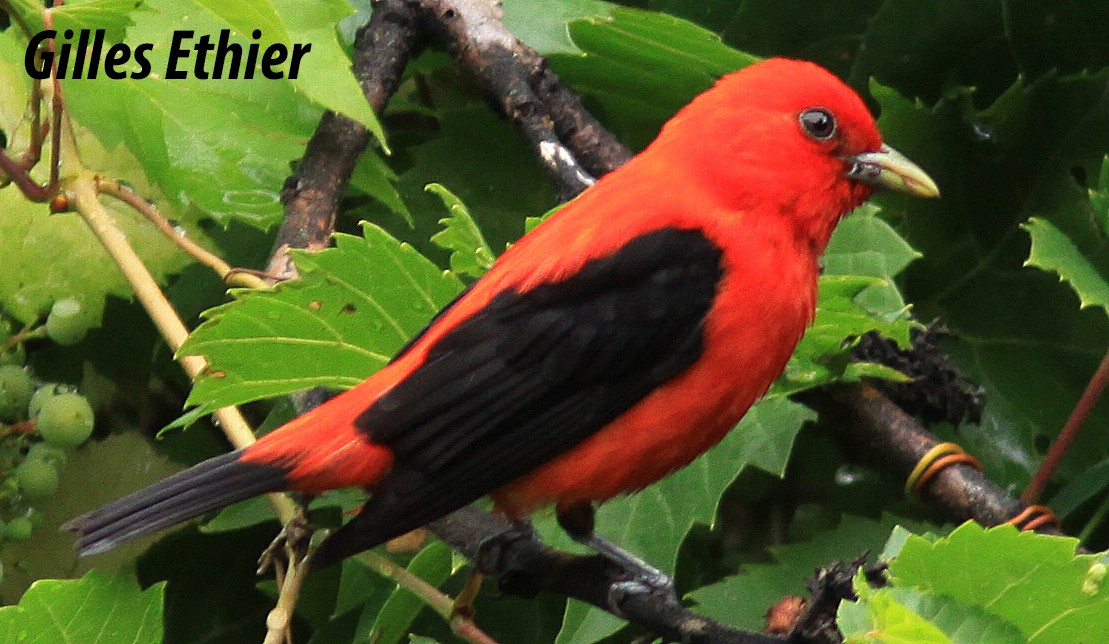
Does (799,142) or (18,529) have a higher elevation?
(799,142)

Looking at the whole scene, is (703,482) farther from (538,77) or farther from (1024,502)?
(538,77)

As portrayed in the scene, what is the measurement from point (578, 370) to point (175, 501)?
0.71 metres

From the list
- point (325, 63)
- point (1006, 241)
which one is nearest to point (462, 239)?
point (325, 63)

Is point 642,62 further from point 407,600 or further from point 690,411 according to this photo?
point 407,600

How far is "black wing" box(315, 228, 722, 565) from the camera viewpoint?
2301 mm

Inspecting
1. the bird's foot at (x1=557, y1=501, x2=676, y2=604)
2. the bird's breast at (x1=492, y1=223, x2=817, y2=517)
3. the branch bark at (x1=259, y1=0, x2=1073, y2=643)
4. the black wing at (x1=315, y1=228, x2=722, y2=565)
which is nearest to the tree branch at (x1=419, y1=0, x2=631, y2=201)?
the branch bark at (x1=259, y1=0, x2=1073, y2=643)

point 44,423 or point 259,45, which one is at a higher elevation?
point 259,45

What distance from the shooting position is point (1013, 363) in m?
3.14

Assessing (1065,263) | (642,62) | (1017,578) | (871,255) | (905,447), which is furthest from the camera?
(642,62)

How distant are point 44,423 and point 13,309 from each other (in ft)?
1.16

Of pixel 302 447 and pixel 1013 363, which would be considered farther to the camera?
pixel 1013 363

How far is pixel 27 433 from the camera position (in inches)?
95.7

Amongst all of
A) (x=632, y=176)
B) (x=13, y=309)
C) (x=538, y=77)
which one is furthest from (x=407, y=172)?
(x=13, y=309)

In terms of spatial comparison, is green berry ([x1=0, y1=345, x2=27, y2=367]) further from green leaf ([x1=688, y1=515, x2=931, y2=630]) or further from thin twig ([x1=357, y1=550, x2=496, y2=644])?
green leaf ([x1=688, y1=515, x2=931, y2=630])
